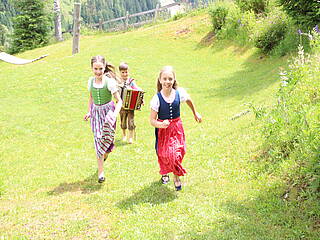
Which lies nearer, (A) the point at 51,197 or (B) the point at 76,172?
(A) the point at 51,197

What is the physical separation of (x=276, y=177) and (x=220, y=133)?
304cm

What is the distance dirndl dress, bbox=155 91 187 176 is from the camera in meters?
5.30

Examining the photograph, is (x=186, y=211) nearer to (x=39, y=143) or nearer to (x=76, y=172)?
(x=76, y=172)

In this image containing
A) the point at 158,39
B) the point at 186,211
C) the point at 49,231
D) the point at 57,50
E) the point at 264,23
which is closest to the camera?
the point at 49,231

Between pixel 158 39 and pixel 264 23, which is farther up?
pixel 264 23

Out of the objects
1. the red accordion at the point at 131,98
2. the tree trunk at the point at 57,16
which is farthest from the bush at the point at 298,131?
the tree trunk at the point at 57,16

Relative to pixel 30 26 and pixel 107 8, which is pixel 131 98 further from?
pixel 107 8

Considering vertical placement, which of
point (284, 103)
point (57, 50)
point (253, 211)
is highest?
point (284, 103)

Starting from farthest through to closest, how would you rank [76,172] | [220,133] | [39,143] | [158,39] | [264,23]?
[158,39], [264,23], [39,143], [220,133], [76,172]

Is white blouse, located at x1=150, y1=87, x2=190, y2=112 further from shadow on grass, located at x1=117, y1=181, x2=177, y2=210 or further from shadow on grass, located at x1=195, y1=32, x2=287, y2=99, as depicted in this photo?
shadow on grass, located at x1=195, y1=32, x2=287, y2=99

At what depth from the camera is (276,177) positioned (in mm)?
5301

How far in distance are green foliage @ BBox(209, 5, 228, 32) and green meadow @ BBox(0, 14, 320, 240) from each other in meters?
5.89

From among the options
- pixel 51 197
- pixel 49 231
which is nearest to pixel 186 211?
pixel 49 231

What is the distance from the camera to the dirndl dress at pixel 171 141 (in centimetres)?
530
